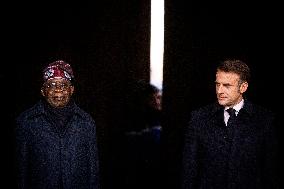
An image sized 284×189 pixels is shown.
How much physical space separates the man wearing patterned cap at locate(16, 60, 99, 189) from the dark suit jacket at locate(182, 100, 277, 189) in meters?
1.07

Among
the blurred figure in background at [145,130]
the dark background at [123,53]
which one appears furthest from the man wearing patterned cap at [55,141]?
the blurred figure in background at [145,130]

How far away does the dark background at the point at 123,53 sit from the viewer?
509cm

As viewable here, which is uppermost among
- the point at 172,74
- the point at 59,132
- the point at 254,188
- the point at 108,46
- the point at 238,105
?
the point at 108,46

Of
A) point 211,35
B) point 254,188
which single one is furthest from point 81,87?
Answer: point 254,188

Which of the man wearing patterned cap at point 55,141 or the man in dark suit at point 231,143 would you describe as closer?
the man in dark suit at point 231,143

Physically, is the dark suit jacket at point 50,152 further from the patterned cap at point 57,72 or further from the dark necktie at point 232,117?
the dark necktie at point 232,117

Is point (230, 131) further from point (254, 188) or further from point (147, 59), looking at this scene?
point (147, 59)

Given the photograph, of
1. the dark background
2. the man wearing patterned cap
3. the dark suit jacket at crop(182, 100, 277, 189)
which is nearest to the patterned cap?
the man wearing patterned cap

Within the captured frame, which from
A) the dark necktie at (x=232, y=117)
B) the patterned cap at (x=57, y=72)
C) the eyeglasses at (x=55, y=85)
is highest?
the patterned cap at (x=57, y=72)

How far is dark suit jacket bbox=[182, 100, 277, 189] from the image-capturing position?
417 cm

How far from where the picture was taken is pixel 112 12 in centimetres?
553

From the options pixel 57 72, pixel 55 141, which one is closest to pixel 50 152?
pixel 55 141

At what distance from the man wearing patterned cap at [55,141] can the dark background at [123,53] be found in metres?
0.98

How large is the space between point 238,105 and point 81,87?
217 centimetres
